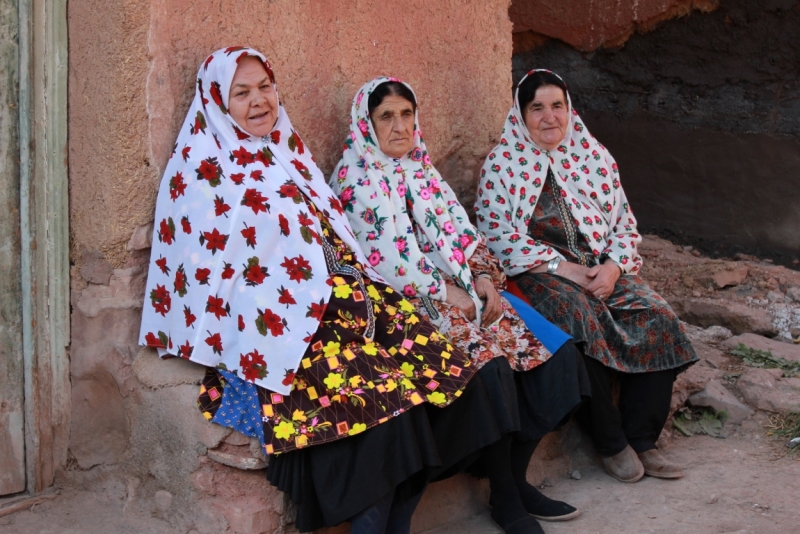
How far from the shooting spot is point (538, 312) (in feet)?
12.2

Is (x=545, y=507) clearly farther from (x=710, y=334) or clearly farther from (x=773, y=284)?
(x=773, y=284)

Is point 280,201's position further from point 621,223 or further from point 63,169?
point 621,223

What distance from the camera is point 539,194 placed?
412 cm

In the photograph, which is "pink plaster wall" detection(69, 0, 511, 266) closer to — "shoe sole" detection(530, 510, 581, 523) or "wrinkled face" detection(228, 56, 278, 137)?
"wrinkled face" detection(228, 56, 278, 137)

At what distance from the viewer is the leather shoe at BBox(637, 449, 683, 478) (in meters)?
3.72

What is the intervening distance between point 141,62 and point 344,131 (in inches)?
39.9

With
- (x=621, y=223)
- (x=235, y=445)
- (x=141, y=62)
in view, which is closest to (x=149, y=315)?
(x=235, y=445)

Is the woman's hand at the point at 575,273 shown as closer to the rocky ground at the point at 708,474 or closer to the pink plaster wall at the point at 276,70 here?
the rocky ground at the point at 708,474

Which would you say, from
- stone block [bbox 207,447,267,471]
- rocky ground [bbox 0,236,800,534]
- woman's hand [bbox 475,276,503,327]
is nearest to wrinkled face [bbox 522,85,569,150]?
woman's hand [bbox 475,276,503,327]

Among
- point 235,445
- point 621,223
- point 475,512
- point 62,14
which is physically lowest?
A: point 475,512

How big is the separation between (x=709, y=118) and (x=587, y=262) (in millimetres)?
3064

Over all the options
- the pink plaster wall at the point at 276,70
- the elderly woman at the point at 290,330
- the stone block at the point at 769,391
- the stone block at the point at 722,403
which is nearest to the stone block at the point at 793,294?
the stone block at the point at 769,391

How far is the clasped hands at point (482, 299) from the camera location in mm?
3541

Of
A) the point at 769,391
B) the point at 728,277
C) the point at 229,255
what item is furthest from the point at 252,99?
the point at 728,277
